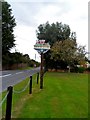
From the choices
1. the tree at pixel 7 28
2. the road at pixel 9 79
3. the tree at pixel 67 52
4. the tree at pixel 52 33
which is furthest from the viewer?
the tree at pixel 52 33

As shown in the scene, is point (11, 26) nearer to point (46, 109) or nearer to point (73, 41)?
point (73, 41)

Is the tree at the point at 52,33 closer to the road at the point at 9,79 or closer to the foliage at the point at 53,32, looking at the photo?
the foliage at the point at 53,32

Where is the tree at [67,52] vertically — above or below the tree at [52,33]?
below

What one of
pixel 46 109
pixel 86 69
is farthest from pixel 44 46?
pixel 86 69

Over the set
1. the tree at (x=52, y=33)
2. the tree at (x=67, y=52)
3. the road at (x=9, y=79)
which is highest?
the tree at (x=52, y=33)

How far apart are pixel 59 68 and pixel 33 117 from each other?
64847 millimetres

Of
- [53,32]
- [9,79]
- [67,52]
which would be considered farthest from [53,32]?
[9,79]

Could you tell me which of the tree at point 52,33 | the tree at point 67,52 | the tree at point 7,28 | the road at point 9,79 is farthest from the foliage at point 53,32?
the road at point 9,79

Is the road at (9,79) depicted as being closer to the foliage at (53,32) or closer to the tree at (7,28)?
the tree at (7,28)

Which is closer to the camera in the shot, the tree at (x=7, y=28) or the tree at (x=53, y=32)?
the tree at (x=7, y=28)

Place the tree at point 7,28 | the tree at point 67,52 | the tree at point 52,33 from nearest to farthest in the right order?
the tree at point 67,52 < the tree at point 7,28 < the tree at point 52,33

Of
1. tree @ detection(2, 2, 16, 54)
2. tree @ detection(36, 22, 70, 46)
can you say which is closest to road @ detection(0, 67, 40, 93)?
tree @ detection(2, 2, 16, 54)

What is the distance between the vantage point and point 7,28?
2726 inches

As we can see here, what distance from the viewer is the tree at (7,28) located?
66.7 m
